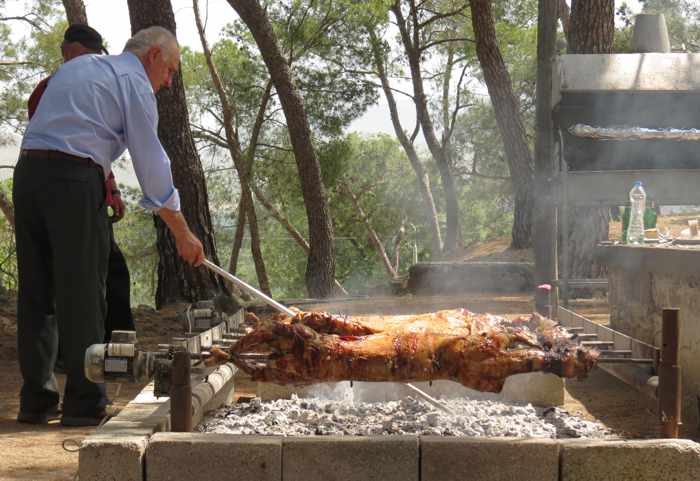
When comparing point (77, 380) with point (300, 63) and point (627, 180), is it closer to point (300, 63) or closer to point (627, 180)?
point (627, 180)

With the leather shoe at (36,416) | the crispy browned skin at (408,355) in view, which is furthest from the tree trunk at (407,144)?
the crispy browned skin at (408,355)

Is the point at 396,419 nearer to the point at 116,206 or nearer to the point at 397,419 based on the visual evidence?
the point at 397,419

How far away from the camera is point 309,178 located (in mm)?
15008

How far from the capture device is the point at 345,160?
23.8 meters

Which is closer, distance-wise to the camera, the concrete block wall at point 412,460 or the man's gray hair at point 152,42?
the concrete block wall at point 412,460

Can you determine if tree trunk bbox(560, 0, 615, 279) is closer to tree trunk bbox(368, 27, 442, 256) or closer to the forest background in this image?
the forest background

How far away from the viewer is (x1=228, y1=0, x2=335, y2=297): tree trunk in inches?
583

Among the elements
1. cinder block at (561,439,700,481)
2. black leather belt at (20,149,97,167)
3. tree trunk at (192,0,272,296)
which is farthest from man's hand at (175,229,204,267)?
tree trunk at (192,0,272,296)

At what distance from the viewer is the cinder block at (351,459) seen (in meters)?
2.81

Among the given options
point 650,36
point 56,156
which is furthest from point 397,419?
point 650,36

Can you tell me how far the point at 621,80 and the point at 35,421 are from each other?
4516mm

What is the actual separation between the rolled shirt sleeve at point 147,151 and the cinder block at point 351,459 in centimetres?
123

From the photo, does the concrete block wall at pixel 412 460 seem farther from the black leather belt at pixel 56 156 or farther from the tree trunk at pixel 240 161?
the tree trunk at pixel 240 161

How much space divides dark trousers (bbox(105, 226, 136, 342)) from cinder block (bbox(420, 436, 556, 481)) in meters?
2.62
